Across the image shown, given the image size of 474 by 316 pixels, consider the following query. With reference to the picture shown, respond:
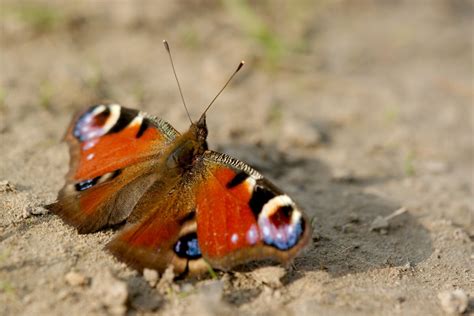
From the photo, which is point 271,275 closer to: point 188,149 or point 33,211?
point 188,149

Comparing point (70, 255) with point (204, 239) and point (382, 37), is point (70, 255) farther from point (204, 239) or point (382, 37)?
point (382, 37)

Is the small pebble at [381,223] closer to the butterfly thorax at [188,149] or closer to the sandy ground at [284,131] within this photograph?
the sandy ground at [284,131]

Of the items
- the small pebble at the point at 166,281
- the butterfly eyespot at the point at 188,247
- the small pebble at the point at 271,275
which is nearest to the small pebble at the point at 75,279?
the small pebble at the point at 166,281

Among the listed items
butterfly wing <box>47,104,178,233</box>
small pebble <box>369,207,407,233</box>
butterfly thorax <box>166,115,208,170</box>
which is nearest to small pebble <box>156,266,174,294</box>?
butterfly wing <box>47,104,178,233</box>

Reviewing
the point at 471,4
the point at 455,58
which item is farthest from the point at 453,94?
the point at 471,4

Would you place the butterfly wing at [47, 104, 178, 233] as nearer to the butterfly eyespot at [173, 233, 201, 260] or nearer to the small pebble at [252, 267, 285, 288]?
the butterfly eyespot at [173, 233, 201, 260]

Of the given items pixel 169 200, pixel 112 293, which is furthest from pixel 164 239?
pixel 112 293

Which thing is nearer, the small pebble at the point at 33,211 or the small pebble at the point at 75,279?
the small pebble at the point at 75,279
